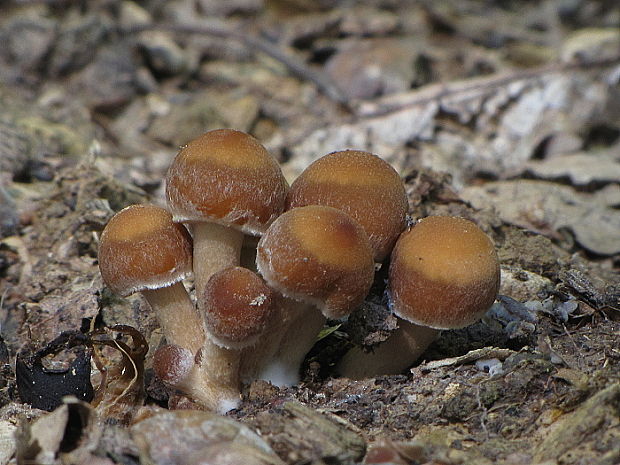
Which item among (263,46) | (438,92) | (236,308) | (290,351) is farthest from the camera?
(263,46)

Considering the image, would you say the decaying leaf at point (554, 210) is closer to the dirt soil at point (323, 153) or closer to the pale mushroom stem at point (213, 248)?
the dirt soil at point (323, 153)

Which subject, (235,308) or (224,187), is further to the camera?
(224,187)

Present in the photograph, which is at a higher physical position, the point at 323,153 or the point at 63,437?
the point at 63,437

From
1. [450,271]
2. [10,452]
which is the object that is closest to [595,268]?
[450,271]

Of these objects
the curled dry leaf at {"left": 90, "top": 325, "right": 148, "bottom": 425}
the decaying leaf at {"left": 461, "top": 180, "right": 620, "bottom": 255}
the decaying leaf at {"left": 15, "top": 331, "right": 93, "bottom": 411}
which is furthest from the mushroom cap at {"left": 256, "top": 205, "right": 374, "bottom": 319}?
the decaying leaf at {"left": 461, "top": 180, "right": 620, "bottom": 255}

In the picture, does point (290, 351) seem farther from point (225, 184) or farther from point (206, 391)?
point (225, 184)

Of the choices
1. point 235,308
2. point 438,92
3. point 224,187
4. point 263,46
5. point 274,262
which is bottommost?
point 438,92

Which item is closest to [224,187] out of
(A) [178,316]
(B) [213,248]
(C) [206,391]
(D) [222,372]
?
(B) [213,248]

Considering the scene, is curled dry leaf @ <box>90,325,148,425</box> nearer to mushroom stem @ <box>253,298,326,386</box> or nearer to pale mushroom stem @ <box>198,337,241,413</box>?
pale mushroom stem @ <box>198,337,241,413</box>

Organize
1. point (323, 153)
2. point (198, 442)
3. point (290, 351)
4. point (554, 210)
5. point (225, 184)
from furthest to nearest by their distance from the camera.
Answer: point (323, 153)
point (554, 210)
point (290, 351)
point (225, 184)
point (198, 442)
